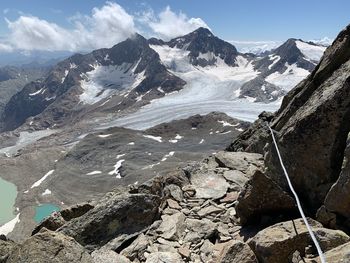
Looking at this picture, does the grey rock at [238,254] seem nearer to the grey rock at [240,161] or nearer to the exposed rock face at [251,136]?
the grey rock at [240,161]

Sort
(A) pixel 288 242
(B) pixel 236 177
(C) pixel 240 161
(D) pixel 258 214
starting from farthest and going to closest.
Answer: (C) pixel 240 161, (B) pixel 236 177, (D) pixel 258 214, (A) pixel 288 242

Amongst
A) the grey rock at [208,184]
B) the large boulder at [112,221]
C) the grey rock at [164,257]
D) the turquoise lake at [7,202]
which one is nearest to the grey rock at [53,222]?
the large boulder at [112,221]

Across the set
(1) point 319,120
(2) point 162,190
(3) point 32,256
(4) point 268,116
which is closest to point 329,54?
(1) point 319,120

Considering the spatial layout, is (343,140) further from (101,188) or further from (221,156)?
(101,188)

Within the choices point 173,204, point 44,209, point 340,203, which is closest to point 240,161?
point 173,204

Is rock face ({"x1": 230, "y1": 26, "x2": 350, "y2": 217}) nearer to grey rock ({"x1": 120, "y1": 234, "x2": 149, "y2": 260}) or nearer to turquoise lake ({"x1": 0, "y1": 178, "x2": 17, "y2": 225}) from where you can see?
→ grey rock ({"x1": 120, "y1": 234, "x2": 149, "y2": 260})

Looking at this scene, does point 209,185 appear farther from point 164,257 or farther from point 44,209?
point 44,209
